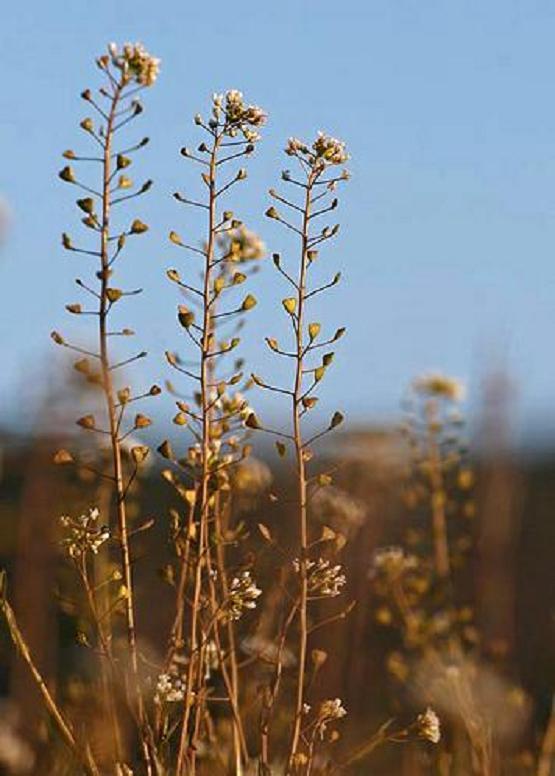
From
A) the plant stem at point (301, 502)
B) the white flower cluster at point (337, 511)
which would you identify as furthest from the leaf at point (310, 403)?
the white flower cluster at point (337, 511)

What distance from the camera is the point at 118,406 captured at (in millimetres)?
2928

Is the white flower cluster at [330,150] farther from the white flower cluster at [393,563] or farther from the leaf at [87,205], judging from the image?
the white flower cluster at [393,563]

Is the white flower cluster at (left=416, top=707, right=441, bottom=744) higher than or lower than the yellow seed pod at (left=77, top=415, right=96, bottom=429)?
lower

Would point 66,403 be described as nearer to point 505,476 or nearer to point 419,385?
point 419,385

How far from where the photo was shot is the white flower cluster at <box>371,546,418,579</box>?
499 cm

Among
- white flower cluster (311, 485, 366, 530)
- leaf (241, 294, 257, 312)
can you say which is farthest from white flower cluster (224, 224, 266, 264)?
white flower cluster (311, 485, 366, 530)

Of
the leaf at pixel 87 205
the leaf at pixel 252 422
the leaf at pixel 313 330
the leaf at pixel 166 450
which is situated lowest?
the leaf at pixel 166 450

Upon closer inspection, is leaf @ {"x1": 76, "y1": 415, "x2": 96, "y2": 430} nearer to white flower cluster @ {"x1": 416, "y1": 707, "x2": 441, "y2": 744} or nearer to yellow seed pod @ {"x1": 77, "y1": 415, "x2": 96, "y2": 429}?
yellow seed pod @ {"x1": 77, "y1": 415, "x2": 96, "y2": 429}

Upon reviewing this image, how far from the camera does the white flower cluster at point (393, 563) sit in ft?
16.4

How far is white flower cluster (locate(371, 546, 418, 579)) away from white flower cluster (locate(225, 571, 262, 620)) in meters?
1.94

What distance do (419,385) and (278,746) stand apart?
1193mm

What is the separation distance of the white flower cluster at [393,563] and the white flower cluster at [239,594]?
1.94m

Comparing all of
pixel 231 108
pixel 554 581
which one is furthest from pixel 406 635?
pixel 554 581

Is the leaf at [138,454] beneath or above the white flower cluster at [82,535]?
above
